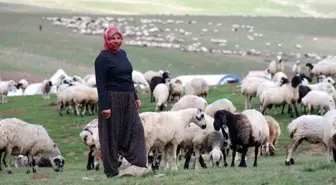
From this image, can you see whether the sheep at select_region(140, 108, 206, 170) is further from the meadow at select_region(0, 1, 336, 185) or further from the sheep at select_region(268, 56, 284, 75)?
the sheep at select_region(268, 56, 284, 75)

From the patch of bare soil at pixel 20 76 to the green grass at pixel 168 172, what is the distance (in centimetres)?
861

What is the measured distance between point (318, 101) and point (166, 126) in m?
10.3

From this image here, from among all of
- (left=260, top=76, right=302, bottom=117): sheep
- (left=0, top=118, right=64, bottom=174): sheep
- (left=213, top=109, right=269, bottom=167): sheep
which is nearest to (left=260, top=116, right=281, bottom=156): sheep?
(left=213, top=109, right=269, bottom=167): sheep

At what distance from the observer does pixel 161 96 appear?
27.2 meters

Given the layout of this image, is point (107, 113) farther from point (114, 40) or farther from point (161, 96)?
point (161, 96)

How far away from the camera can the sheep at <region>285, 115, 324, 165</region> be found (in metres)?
15.4

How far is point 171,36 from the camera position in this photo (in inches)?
2650

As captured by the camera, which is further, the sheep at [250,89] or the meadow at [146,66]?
the sheep at [250,89]

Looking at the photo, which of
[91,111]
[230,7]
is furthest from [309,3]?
[91,111]

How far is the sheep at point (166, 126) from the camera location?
14.4m

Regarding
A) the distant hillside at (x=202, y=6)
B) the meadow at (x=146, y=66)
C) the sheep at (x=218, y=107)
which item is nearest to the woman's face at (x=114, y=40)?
the meadow at (x=146, y=66)

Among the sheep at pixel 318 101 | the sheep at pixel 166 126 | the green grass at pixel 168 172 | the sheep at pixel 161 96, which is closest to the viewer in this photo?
the green grass at pixel 168 172

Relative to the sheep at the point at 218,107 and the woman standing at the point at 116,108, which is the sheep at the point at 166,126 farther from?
the sheep at the point at 218,107

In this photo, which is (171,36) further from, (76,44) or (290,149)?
(290,149)
